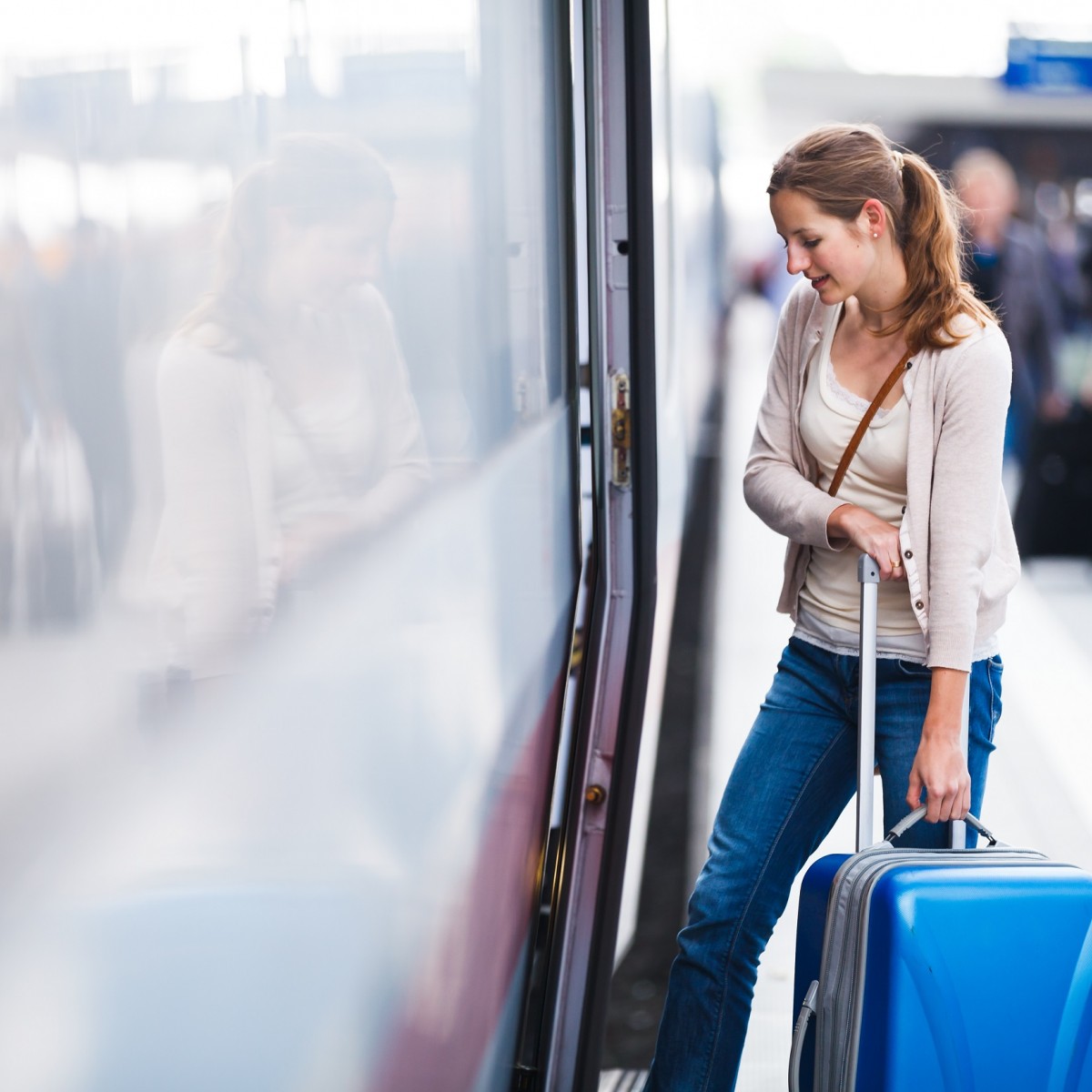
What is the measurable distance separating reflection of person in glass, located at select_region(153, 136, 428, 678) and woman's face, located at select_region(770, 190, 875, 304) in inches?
30.7

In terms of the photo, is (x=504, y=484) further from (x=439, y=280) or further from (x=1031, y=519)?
(x=1031, y=519)

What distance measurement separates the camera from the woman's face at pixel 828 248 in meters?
1.89

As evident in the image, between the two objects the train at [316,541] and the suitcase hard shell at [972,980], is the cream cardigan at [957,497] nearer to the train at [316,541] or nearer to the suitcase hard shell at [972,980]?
the suitcase hard shell at [972,980]

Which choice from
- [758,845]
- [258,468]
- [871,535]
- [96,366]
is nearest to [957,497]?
[871,535]

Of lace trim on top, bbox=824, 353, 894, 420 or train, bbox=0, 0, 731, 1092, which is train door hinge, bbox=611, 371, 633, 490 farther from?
lace trim on top, bbox=824, 353, 894, 420

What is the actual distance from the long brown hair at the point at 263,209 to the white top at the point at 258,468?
2 centimetres

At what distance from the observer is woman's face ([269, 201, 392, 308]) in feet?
3.38

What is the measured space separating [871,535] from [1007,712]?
9.92 ft

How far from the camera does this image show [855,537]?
6.24 ft

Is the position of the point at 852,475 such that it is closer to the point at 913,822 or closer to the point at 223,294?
the point at 913,822

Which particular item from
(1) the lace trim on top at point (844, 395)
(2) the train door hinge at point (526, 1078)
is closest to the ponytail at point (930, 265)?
(1) the lace trim on top at point (844, 395)

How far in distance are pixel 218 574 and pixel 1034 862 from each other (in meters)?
1.22

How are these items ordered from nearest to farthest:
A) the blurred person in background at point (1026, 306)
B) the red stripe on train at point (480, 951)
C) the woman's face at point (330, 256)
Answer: the woman's face at point (330, 256) → the red stripe on train at point (480, 951) → the blurred person in background at point (1026, 306)

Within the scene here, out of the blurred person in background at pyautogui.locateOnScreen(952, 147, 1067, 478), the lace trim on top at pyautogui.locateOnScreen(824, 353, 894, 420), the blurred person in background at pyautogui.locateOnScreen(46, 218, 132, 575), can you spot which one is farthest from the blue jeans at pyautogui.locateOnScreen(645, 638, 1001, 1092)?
the blurred person in background at pyautogui.locateOnScreen(952, 147, 1067, 478)
